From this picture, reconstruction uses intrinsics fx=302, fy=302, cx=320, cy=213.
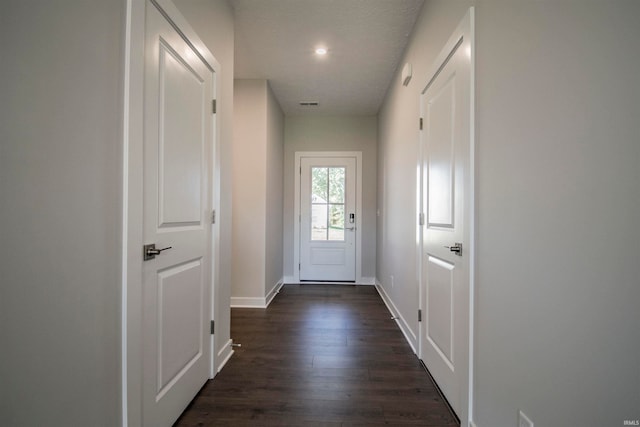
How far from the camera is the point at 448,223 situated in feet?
5.87

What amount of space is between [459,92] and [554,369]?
1.33 meters

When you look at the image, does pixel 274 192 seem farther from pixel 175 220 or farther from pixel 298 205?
pixel 175 220

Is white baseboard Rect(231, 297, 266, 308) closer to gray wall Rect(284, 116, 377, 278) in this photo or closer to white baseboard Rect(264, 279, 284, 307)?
white baseboard Rect(264, 279, 284, 307)

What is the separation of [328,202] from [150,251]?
149 inches

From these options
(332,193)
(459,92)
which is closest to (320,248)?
(332,193)

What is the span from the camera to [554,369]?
36.8 inches

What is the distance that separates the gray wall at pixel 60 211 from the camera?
2.62ft

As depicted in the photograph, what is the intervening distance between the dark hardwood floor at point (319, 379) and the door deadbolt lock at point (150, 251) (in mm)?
949

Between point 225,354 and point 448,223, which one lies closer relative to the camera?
point 448,223

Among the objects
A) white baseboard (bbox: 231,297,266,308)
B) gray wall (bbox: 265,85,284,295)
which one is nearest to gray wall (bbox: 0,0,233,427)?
white baseboard (bbox: 231,297,266,308)

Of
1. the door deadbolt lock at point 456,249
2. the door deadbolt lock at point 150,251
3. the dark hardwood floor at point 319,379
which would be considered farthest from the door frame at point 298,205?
the door deadbolt lock at point 150,251

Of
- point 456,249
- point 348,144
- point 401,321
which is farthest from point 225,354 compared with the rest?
point 348,144

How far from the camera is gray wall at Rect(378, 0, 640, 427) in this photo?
A: 0.73 m

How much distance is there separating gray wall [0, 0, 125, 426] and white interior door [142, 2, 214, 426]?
0.21 meters
